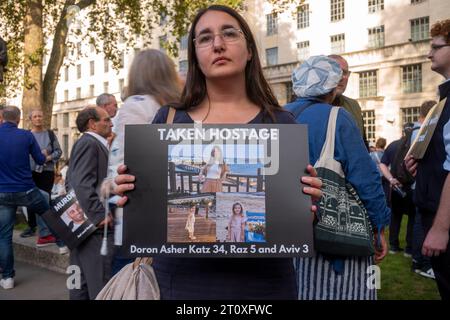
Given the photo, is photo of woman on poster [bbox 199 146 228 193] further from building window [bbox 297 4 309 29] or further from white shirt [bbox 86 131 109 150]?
building window [bbox 297 4 309 29]

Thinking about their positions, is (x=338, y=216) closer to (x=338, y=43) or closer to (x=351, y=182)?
(x=351, y=182)

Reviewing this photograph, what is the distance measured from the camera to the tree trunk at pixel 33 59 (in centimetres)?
1446

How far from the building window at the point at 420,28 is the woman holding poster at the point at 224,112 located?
36.7 metres

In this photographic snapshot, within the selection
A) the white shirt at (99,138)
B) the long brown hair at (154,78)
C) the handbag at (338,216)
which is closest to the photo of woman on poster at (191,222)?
the handbag at (338,216)

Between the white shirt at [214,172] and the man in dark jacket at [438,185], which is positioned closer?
the white shirt at [214,172]

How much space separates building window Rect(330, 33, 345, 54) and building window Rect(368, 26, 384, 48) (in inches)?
93.4

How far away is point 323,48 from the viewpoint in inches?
1633

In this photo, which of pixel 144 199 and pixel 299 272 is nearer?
pixel 144 199

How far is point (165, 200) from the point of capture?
172cm

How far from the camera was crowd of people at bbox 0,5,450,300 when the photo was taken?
1.86 meters

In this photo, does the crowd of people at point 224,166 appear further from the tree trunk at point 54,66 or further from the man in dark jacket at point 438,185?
the tree trunk at point 54,66
